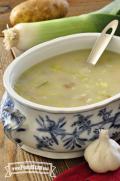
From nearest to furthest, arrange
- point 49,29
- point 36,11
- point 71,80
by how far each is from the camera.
Answer: point 71,80 → point 49,29 → point 36,11

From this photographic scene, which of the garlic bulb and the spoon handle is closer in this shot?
the garlic bulb

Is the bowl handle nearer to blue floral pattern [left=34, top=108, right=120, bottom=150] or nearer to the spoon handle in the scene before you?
blue floral pattern [left=34, top=108, right=120, bottom=150]

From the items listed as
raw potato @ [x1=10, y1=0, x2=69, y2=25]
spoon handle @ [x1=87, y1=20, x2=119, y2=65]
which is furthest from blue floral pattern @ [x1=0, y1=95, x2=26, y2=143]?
raw potato @ [x1=10, y1=0, x2=69, y2=25]

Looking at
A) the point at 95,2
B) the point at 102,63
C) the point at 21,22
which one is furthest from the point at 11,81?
the point at 95,2

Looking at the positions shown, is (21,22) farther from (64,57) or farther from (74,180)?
(74,180)

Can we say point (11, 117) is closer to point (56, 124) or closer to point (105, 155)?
point (56, 124)

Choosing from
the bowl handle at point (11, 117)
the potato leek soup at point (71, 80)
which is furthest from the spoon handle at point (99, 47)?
the bowl handle at point (11, 117)

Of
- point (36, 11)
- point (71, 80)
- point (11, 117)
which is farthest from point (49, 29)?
point (11, 117)
